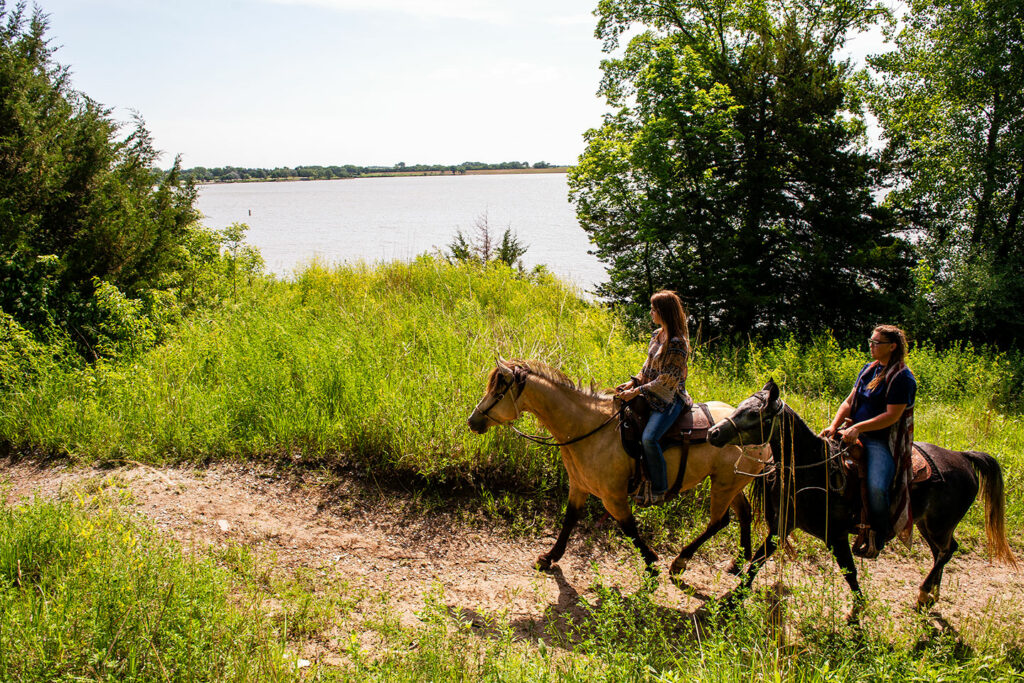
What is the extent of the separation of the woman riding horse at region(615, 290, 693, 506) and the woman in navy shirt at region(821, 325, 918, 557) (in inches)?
55.1

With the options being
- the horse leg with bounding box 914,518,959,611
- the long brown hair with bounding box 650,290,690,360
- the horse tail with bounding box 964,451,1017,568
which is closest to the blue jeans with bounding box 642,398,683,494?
the long brown hair with bounding box 650,290,690,360

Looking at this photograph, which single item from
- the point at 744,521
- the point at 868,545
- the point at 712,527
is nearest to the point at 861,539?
the point at 868,545

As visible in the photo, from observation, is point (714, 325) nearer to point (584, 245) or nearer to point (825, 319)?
point (825, 319)

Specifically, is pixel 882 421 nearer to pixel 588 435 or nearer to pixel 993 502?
pixel 993 502

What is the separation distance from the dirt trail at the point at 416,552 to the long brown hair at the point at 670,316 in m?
2.01

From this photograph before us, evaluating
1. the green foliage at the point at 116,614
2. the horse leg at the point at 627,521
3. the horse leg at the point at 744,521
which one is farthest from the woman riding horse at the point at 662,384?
the green foliage at the point at 116,614

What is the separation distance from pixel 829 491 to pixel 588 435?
2037mm

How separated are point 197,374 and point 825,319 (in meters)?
16.7

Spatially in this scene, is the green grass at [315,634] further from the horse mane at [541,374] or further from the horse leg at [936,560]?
the horse mane at [541,374]

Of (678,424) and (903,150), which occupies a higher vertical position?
(903,150)

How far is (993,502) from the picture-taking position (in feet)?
16.7

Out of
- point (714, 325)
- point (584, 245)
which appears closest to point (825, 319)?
point (714, 325)

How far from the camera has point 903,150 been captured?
1684 centimetres

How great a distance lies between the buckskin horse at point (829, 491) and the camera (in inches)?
175
